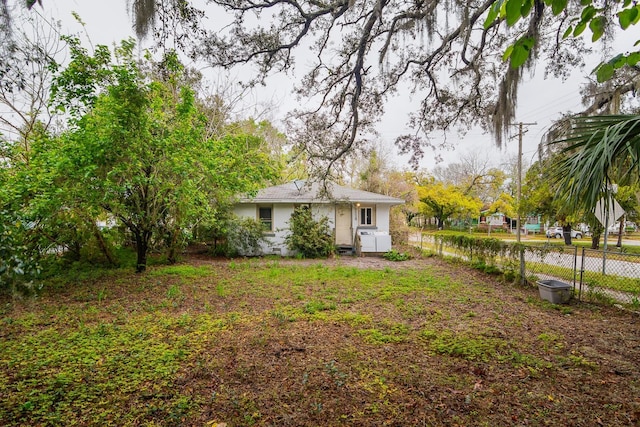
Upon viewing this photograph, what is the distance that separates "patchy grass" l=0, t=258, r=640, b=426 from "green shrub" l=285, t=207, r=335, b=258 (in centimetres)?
510

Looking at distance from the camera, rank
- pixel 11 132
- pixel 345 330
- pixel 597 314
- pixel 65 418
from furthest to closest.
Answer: pixel 11 132
pixel 597 314
pixel 345 330
pixel 65 418

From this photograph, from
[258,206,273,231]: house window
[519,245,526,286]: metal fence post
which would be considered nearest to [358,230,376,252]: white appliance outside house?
[258,206,273,231]: house window

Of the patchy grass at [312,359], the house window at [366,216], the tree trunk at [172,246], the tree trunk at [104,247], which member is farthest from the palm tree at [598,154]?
the house window at [366,216]

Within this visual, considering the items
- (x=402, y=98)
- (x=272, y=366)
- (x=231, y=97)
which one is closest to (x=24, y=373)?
(x=272, y=366)

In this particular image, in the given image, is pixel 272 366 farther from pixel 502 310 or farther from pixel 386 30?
pixel 386 30

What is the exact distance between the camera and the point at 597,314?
5188 mm

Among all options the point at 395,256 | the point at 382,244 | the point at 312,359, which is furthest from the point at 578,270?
the point at 312,359

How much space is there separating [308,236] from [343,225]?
7.81ft

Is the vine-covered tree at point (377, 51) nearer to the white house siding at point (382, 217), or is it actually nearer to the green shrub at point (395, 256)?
the green shrub at point (395, 256)

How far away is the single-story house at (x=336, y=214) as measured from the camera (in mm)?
12195

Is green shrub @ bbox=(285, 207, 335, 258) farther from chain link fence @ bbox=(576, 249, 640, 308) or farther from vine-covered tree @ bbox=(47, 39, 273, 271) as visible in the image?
chain link fence @ bbox=(576, 249, 640, 308)

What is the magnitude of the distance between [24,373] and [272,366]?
2.68m

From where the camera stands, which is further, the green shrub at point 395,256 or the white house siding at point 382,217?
the white house siding at point 382,217

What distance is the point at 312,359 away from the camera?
3.47 meters
